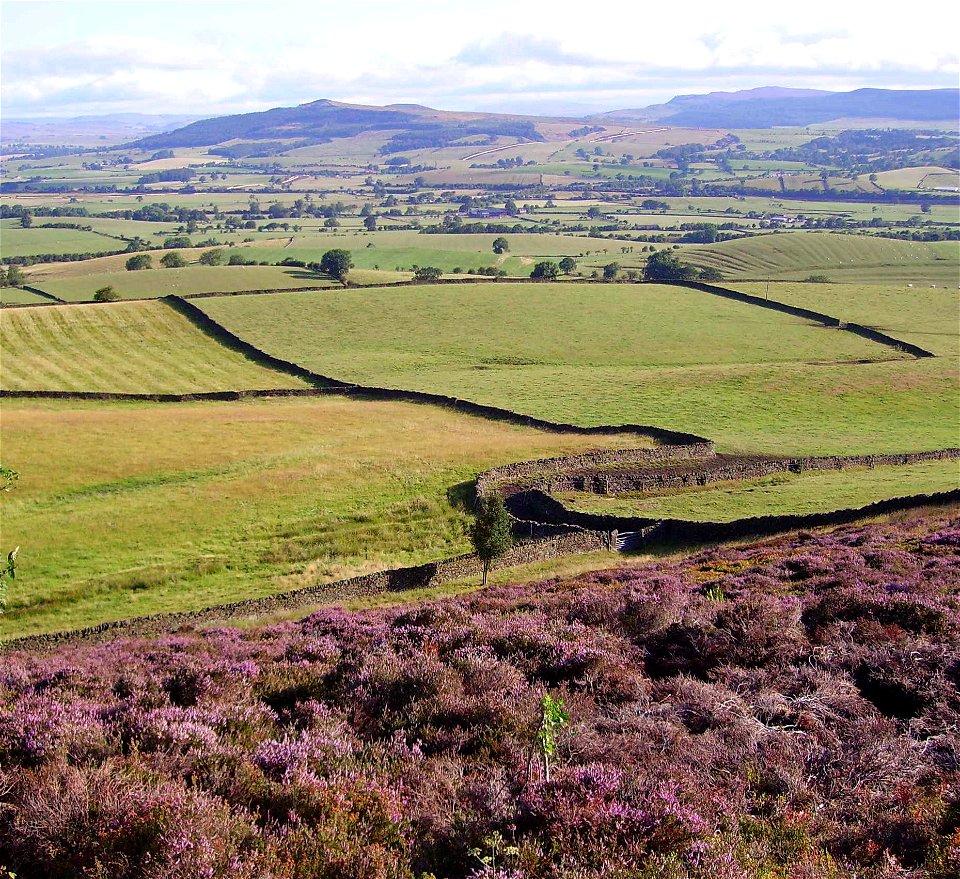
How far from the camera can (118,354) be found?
79.9 metres

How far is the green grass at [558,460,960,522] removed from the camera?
39.0 metres

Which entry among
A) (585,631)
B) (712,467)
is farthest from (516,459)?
(585,631)

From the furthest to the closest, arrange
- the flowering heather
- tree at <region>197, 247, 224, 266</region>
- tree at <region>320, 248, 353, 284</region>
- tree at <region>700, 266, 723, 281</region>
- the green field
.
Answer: tree at <region>197, 247, 224, 266</region>, tree at <region>700, 266, 723, 281</region>, tree at <region>320, 248, 353, 284</region>, the green field, the flowering heather

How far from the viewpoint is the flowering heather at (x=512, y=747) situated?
8.50 metres

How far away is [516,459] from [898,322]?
61.5m

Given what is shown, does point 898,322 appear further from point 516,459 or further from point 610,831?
point 610,831

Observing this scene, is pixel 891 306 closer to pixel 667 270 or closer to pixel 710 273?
pixel 667 270

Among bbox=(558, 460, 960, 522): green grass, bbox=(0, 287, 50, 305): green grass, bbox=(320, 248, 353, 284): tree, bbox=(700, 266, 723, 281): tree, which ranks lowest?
bbox=(558, 460, 960, 522): green grass

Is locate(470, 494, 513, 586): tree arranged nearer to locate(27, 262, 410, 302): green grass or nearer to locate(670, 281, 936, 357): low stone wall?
locate(670, 281, 936, 357): low stone wall

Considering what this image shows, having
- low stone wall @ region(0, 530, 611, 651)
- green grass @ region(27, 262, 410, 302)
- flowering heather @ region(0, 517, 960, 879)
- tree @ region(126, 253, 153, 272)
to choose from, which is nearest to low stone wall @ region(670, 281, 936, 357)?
green grass @ region(27, 262, 410, 302)

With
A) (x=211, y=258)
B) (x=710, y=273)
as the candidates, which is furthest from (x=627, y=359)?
(x=211, y=258)

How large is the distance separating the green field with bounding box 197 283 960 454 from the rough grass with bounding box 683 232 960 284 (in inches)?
2450

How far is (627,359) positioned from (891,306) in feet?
127

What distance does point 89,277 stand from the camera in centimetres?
13175
